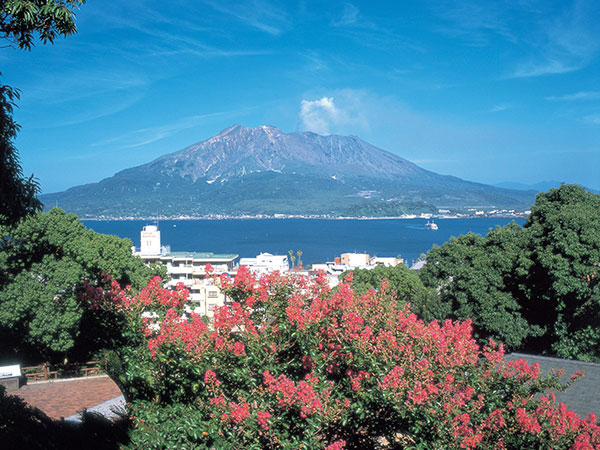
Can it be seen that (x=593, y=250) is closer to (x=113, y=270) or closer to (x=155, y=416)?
(x=155, y=416)

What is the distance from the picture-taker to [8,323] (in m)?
11.8

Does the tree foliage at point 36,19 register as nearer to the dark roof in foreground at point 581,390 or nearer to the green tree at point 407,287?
the dark roof in foreground at point 581,390

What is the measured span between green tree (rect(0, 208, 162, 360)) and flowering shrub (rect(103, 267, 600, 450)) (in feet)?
24.9

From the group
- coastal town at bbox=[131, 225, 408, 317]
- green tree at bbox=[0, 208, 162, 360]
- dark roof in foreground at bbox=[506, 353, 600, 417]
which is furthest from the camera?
coastal town at bbox=[131, 225, 408, 317]

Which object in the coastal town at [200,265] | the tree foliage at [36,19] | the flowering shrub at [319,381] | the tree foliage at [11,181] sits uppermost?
the tree foliage at [36,19]

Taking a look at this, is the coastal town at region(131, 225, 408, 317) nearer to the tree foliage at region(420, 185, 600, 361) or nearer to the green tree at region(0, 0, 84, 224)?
the tree foliage at region(420, 185, 600, 361)

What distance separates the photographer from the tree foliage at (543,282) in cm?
1199

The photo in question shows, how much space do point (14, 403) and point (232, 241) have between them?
4040 inches

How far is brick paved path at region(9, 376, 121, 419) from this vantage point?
9430mm

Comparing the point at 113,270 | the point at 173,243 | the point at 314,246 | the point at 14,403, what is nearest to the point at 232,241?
the point at 173,243

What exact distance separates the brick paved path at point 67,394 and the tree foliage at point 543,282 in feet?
32.4

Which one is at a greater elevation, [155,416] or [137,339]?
[137,339]

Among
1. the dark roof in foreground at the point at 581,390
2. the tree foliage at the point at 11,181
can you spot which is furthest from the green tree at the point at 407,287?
the tree foliage at the point at 11,181

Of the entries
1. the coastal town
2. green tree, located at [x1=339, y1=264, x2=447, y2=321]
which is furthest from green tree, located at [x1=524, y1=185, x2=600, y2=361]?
the coastal town
